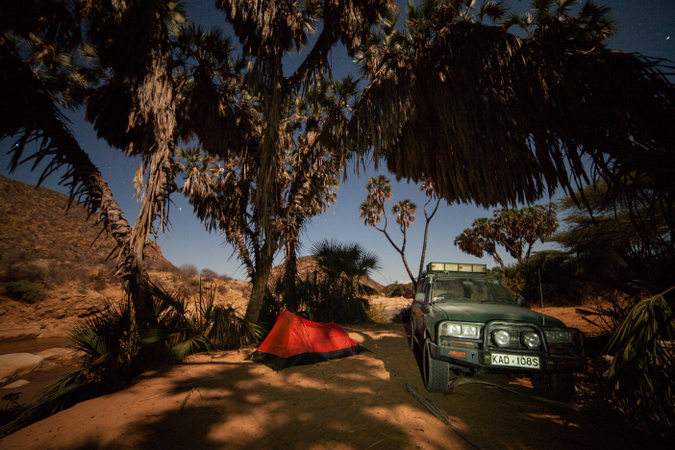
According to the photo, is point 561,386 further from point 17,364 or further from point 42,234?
point 42,234

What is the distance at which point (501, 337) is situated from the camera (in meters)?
2.99

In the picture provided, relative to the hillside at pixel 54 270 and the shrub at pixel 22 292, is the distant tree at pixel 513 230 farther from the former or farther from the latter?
the shrub at pixel 22 292

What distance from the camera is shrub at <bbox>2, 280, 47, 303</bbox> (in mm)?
12000

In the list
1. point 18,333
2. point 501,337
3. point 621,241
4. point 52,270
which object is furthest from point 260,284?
point 52,270

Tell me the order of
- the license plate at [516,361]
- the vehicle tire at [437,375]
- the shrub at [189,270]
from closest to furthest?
the license plate at [516,361]
the vehicle tire at [437,375]
the shrub at [189,270]

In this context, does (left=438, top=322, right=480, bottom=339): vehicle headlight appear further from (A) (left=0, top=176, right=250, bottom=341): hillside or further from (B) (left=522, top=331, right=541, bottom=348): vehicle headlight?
(A) (left=0, top=176, right=250, bottom=341): hillside

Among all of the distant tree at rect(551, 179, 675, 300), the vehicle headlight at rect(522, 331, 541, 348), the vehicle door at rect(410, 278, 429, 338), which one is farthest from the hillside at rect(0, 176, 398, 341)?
the distant tree at rect(551, 179, 675, 300)

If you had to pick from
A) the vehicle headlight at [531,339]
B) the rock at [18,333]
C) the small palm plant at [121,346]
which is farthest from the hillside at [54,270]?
the vehicle headlight at [531,339]

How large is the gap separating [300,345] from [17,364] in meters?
8.69

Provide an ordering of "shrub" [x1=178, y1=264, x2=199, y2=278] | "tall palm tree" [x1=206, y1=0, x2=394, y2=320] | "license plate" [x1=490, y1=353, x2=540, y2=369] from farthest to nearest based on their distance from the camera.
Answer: "shrub" [x1=178, y1=264, x2=199, y2=278], "tall palm tree" [x1=206, y1=0, x2=394, y2=320], "license plate" [x1=490, y1=353, x2=540, y2=369]

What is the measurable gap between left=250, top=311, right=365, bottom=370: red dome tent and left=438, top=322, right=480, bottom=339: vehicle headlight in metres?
3.23

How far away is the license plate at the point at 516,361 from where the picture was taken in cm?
282

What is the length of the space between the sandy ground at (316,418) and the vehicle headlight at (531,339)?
730 mm

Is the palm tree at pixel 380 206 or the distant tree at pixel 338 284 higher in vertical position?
the palm tree at pixel 380 206
